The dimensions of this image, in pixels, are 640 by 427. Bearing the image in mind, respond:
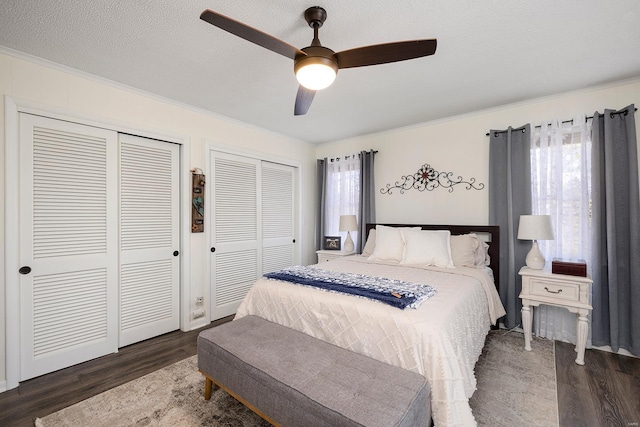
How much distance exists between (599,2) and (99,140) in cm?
377

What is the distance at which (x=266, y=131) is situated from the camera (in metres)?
4.05

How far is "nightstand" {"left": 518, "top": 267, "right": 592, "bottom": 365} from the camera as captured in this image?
2.39 metres

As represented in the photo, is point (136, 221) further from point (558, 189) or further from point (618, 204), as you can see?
point (618, 204)

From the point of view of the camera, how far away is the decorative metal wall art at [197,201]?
3.21 meters

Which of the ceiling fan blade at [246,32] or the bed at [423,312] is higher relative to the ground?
the ceiling fan blade at [246,32]

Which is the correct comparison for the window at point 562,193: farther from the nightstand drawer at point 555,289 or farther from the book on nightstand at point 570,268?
the nightstand drawer at point 555,289

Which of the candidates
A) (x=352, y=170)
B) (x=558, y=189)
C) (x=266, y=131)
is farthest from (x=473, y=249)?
(x=266, y=131)

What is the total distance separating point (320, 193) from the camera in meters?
4.73

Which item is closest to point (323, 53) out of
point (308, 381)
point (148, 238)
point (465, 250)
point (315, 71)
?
point (315, 71)

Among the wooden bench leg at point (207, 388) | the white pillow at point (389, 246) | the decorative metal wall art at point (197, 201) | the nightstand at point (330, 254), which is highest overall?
the decorative metal wall art at point (197, 201)

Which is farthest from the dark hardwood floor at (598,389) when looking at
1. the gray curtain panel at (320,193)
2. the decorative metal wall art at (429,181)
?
the gray curtain panel at (320,193)

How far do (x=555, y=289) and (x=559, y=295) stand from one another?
0.06 m

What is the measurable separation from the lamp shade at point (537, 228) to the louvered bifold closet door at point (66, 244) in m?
3.91

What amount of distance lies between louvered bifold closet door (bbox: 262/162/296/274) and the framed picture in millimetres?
560
